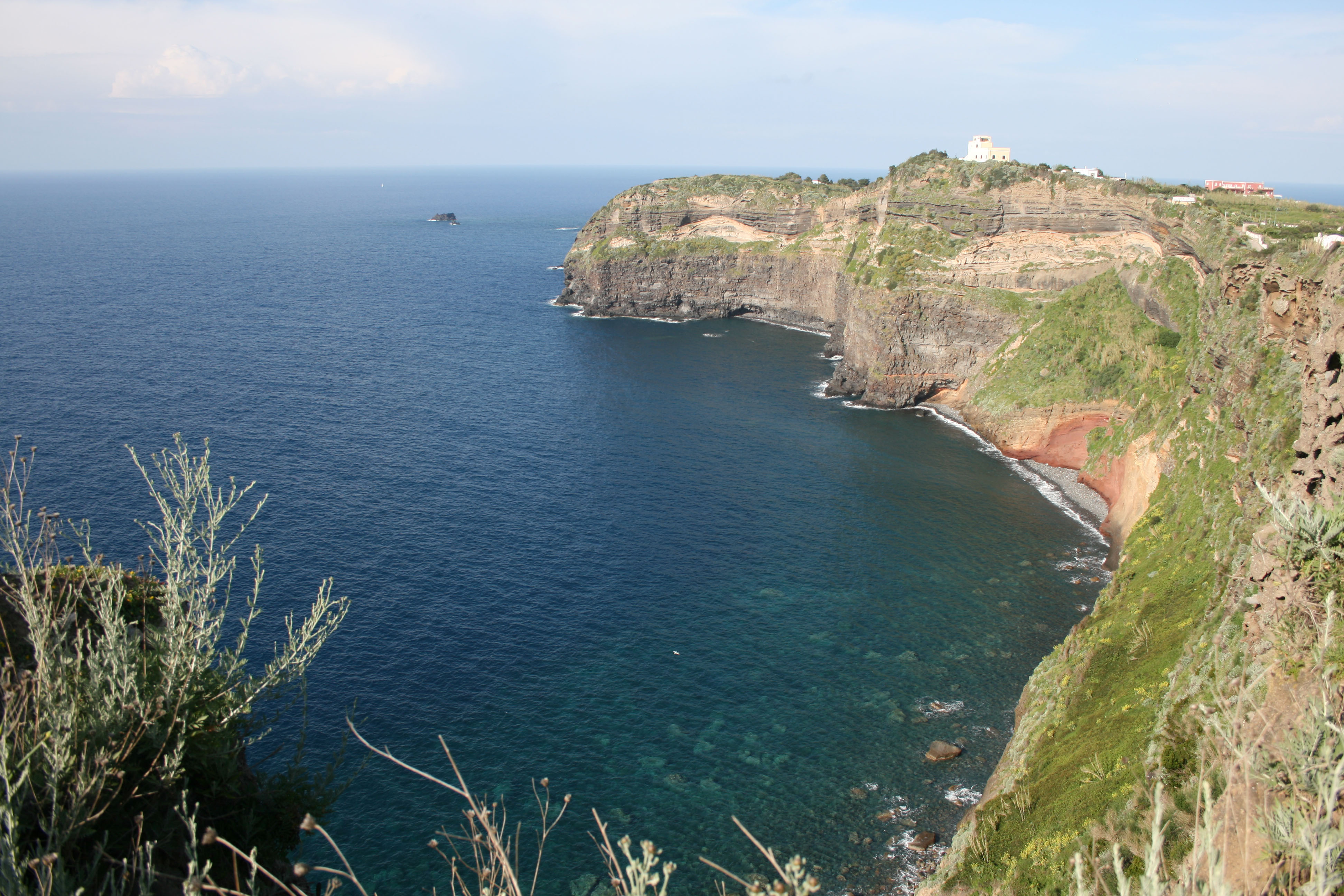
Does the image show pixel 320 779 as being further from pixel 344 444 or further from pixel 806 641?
pixel 344 444

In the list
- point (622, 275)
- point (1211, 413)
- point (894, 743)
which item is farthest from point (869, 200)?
point (894, 743)

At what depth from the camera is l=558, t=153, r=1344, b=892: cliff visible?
88.6ft

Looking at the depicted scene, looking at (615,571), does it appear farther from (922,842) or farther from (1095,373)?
(1095,373)

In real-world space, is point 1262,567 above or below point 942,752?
above

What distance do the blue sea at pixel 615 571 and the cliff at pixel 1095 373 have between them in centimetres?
644

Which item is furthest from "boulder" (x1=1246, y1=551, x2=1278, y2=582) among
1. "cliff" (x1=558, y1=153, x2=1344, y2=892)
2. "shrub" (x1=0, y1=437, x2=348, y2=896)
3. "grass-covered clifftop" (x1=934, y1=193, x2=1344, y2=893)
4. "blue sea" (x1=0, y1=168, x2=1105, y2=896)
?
"shrub" (x1=0, y1=437, x2=348, y2=896)

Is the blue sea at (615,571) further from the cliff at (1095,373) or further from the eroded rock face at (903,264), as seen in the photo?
the eroded rock face at (903,264)

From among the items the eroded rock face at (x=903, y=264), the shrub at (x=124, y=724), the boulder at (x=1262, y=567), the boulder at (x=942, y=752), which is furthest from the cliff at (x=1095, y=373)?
the shrub at (x=124, y=724)

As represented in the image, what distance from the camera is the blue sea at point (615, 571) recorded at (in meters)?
40.8

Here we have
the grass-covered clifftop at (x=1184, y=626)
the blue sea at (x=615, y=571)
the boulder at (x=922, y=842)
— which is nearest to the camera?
the grass-covered clifftop at (x=1184, y=626)

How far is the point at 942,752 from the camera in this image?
42688 mm

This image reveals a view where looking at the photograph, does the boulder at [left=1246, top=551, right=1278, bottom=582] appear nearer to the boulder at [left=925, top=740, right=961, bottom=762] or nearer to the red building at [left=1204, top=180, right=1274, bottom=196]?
the boulder at [left=925, top=740, right=961, bottom=762]

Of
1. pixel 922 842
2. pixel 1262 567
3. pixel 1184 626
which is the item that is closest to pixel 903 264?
pixel 1184 626

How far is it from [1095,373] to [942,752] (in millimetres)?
53498
